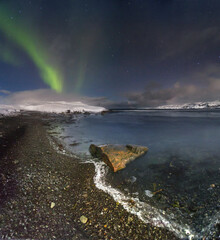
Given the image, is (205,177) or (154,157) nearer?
(205,177)

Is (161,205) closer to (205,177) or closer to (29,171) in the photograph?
(205,177)

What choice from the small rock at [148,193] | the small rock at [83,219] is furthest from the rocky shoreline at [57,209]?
the small rock at [148,193]

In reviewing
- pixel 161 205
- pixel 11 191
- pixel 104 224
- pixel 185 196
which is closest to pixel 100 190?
pixel 104 224

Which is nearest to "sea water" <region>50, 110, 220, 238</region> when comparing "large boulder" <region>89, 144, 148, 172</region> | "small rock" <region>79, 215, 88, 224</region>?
"large boulder" <region>89, 144, 148, 172</region>

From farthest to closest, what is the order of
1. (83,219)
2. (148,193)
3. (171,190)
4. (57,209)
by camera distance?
(171,190), (148,193), (57,209), (83,219)

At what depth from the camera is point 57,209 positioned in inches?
137

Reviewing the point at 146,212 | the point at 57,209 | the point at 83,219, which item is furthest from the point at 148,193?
the point at 57,209

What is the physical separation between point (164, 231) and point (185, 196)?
2055 millimetres

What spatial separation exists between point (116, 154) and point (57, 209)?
3.88 metres

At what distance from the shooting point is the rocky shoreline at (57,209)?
2760mm

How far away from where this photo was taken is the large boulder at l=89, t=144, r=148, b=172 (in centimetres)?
629

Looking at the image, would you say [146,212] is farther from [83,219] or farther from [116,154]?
[116,154]

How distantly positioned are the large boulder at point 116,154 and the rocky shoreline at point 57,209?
5.22 ft

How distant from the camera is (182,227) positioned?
3.17m
